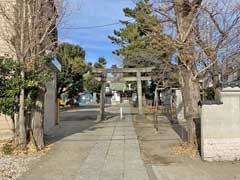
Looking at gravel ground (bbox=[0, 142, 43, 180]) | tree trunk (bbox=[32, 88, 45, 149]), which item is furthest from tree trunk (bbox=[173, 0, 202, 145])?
gravel ground (bbox=[0, 142, 43, 180])

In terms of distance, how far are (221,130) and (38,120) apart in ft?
20.1

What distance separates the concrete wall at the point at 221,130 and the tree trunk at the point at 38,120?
5.51 metres

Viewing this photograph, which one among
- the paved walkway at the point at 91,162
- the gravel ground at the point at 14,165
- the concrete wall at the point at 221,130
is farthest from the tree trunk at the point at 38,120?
the concrete wall at the point at 221,130

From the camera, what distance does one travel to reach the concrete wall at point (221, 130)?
10484 millimetres

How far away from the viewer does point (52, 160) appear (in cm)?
1080

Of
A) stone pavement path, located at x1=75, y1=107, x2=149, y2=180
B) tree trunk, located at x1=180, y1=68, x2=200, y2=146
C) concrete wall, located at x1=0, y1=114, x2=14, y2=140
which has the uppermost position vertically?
tree trunk, located at x1=180, y1=68, x2=200, y2=146

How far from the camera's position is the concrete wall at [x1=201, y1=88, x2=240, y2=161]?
10484 mm

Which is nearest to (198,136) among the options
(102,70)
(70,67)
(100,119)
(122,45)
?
(100,119)

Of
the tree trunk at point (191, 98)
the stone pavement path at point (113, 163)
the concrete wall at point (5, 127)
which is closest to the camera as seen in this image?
the stone pavement path at point (113, 163)

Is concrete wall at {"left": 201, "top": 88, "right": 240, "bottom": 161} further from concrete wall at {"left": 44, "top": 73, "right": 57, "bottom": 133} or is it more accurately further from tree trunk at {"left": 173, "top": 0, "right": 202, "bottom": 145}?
concrete wall at {"left": 44, "top": 73, "right": 57, "bottom": 133}

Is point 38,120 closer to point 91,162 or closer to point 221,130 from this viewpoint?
point 91,162

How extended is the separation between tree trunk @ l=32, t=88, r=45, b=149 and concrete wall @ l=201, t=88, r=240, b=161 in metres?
5.51

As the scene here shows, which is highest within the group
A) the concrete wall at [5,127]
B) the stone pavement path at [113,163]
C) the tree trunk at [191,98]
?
the tree trunk at [191,98]

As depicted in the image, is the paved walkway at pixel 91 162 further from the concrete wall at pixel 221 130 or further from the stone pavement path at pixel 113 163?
the concrete wall at pixel 221 130
